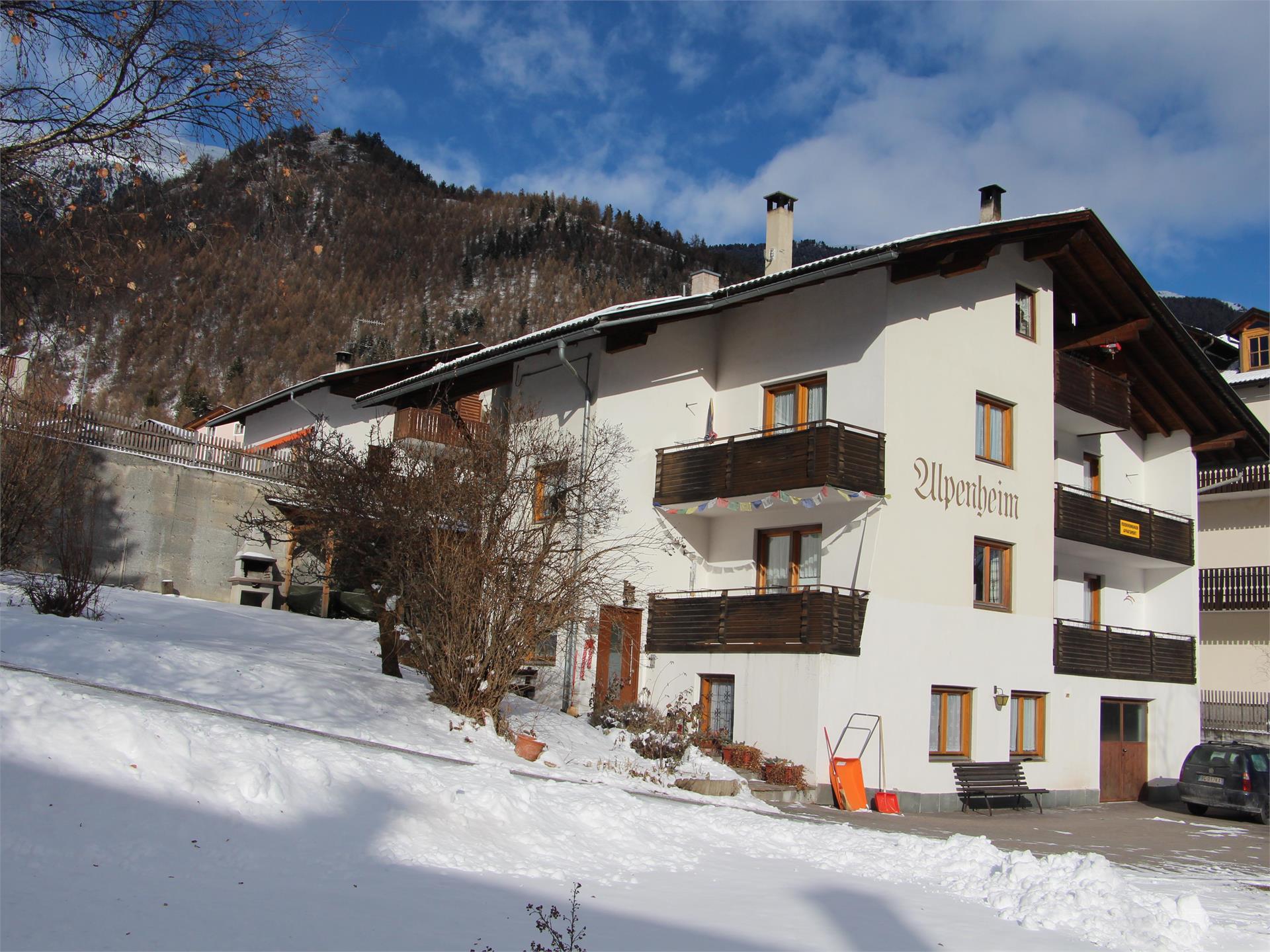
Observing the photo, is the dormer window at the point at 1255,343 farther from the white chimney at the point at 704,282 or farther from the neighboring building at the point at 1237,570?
the white chimney at the point at 704,282

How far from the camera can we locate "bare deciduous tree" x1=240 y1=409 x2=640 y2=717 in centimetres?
1533

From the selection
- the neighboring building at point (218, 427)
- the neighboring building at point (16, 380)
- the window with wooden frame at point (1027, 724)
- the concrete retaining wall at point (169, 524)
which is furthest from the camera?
the neighboring building at point (218, 427)

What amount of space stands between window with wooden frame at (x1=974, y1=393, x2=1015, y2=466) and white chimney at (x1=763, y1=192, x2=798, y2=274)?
564 cm

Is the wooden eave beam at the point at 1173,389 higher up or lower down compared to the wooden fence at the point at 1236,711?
higher up

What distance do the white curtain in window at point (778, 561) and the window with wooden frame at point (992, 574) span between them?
11.5ft

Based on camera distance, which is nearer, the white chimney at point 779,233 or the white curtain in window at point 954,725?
the white curtain in window at point 954,725

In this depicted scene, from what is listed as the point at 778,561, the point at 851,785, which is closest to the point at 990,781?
the point at 851,785

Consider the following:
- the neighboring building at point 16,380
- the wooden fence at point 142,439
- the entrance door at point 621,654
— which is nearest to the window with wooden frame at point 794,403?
the entrance door at point 621,654

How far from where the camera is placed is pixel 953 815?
18953mm

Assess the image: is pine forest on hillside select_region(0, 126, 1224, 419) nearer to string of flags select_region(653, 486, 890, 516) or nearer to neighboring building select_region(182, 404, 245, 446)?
neighboring building select_region(182, 404, 245, 446)

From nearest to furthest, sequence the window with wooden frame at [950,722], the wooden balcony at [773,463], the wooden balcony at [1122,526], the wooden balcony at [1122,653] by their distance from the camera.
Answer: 1. the wooden balcony at [773,463]
2. the window with wooden frame at [950,722]
3. the wooden balcony at [1122,653]
4. the wooden balcony at [1122,526]

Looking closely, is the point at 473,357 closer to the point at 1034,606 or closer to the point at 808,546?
the point at 808,546

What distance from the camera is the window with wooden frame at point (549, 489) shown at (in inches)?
738

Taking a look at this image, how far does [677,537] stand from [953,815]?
23.1 feet
